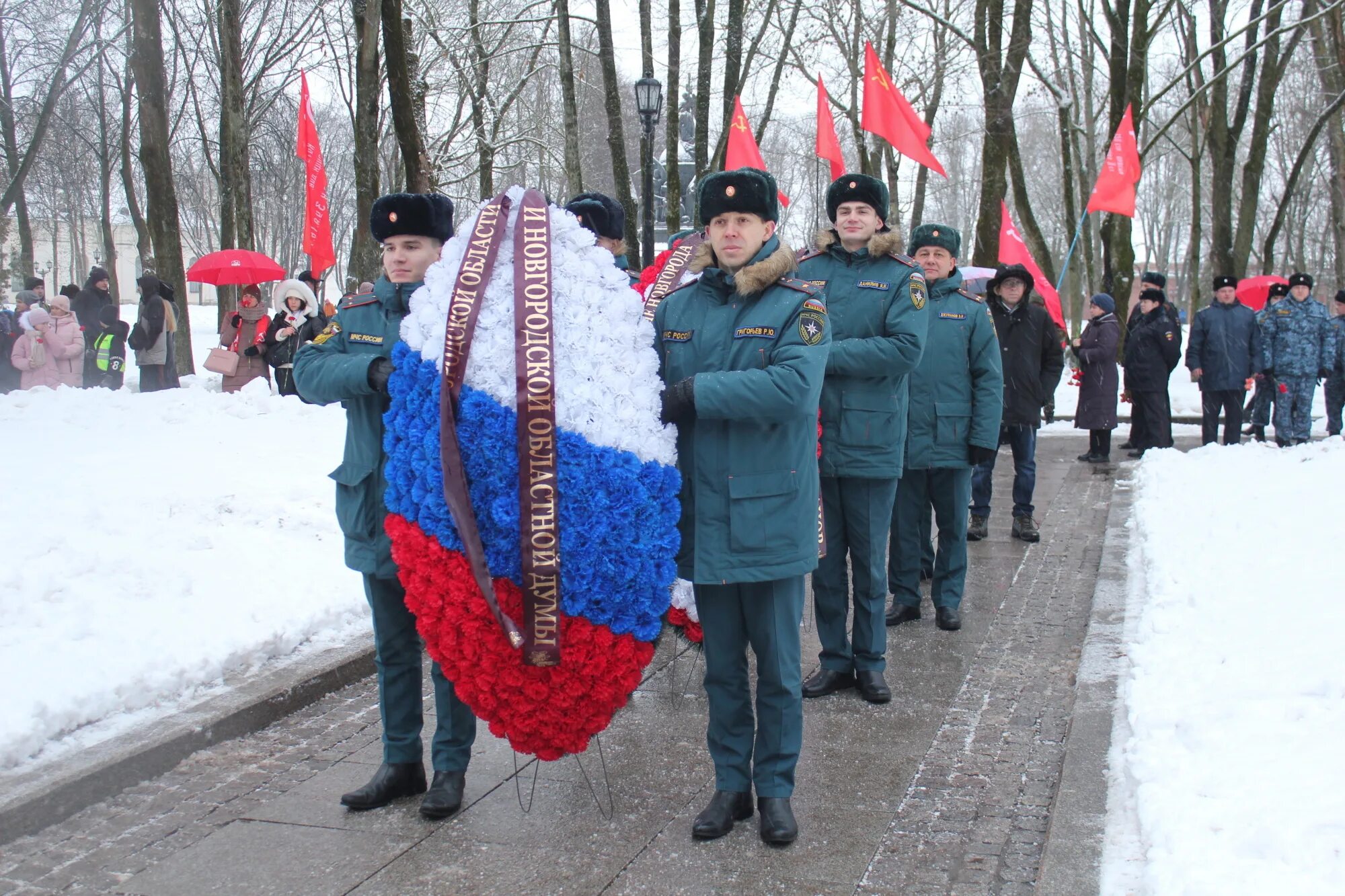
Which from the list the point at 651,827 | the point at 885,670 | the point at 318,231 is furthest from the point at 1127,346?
the point at 651,827

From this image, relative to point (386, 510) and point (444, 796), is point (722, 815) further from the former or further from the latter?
point (386, 510)

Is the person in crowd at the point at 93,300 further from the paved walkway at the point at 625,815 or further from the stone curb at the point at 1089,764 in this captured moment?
the stone curb at the point at 1089,764

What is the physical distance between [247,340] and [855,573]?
11.5m

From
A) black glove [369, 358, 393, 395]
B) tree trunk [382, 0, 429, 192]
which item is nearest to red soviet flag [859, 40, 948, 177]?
tree trunk [382, 0, 429, 192]

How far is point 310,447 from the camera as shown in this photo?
980 cm

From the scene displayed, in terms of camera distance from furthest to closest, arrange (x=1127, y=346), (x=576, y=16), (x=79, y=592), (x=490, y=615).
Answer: (x=576, y=16)
(x=1127, y=346)
(x=79, y=592)
(x=490, y=615)

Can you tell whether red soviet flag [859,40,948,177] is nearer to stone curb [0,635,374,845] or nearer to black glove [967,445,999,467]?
black glove [967,445,999,467]

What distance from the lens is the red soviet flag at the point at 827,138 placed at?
12742 mm

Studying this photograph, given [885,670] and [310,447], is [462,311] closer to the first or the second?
[885,670]

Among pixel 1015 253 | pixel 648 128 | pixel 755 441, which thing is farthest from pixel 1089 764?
pixel 1015 253

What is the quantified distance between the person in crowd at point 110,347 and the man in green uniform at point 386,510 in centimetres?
1367

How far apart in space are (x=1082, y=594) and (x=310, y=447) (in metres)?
6.08


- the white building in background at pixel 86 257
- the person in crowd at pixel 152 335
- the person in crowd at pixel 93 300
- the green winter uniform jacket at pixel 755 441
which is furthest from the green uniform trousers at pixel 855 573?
the white building in background at pixel 86 257

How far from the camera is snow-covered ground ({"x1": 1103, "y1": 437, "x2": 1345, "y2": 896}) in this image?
3193 millimetres
